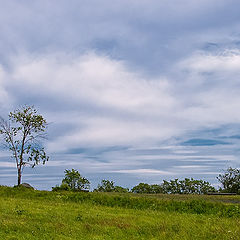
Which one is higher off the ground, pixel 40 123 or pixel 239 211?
pixel 40 123

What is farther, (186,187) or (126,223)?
(186,187)

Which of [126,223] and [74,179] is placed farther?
[74,179]

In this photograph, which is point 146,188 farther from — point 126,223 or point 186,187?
point 126,223

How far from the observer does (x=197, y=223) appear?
17.6m

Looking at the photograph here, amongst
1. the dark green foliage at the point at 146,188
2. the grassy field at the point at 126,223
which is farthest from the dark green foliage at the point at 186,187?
the grassy field at the point at 126,223

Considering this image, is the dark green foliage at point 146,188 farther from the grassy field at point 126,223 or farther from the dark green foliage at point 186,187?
the grassy field at point 126,223

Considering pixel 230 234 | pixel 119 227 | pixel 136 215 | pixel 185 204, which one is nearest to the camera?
pixel 230 234

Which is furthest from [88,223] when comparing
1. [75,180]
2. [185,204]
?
[75,180]

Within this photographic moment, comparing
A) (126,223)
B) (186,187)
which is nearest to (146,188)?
(186,187)

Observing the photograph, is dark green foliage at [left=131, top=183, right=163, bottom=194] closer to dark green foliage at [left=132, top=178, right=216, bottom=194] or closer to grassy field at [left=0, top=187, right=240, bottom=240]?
dark green foliage at [left=132, top=178, right=216, bottom=194]

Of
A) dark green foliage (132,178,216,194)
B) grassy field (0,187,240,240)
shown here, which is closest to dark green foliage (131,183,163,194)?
dark green foliage (132,178,216,194)

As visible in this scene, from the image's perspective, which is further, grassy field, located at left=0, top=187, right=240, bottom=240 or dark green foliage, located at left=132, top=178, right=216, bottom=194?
dark green foliage, located at left=132, top=178, right=216, bottom=194

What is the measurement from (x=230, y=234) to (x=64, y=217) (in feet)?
28.3

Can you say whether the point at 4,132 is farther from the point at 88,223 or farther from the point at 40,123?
the point at 88,223
